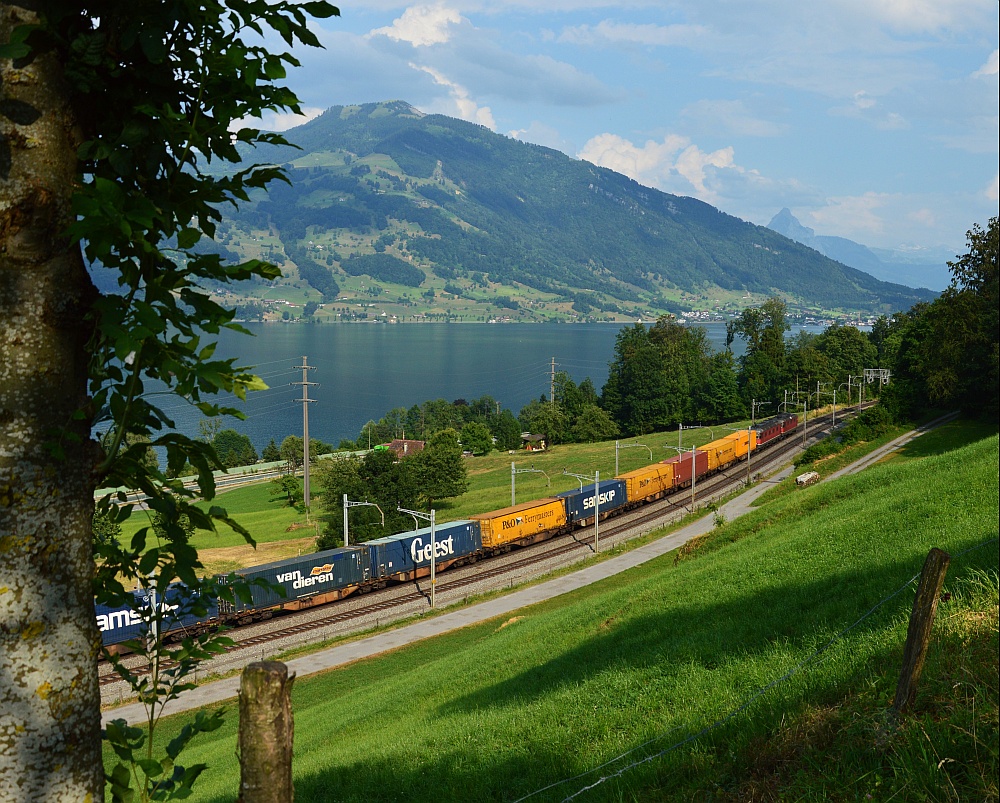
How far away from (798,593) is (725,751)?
6.39m

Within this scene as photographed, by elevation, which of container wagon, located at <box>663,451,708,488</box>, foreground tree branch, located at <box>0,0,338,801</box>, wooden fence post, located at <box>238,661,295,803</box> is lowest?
container wagon, located at <box>663,451,708,488</box>

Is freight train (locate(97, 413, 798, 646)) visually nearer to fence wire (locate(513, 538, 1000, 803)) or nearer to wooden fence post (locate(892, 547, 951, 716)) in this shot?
fence wire (locate(513, 538, 1000, 803))

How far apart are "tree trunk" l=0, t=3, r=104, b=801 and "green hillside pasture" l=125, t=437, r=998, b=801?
16.0ft

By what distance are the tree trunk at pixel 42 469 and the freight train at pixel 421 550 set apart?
2529 cm

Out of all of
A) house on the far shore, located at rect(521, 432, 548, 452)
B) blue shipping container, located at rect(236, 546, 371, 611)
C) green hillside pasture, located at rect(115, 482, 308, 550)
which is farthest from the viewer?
house on the far shore, located at rect(521, 432, 548, 452)

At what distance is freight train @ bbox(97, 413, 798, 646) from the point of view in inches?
1457

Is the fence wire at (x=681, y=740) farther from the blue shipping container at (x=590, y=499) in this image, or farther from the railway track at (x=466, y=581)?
the blue shipping container at (x=590, y=499)

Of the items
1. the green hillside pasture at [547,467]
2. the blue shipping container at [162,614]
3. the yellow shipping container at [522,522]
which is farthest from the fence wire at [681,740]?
the green hillside pasture at [547,467]

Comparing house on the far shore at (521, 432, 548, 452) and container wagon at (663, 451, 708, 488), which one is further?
house on the far shore at (521, 432, 548, 452)

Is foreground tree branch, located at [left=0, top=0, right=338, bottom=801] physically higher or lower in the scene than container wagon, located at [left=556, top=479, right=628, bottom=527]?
higher

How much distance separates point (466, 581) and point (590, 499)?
50.0 ft

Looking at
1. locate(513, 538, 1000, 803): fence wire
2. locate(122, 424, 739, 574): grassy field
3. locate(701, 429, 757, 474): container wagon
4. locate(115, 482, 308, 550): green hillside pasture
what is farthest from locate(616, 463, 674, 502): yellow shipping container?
locate(513, 538, 1000, 803): fence wire

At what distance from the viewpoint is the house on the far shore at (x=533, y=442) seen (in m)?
116

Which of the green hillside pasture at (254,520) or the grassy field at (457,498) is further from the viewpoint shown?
the green hillside pasture at (254,520)
